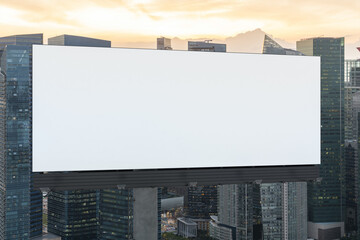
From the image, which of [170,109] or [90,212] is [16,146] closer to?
[90,212]

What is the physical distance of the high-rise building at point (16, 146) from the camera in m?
70.3

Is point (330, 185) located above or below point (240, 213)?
above

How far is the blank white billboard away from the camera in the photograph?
12.4 m


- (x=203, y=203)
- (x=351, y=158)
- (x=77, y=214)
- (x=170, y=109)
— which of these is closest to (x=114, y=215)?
(x=77, y=214)

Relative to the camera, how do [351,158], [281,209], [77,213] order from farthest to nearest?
[351,158] < [281,209] < [77,213]

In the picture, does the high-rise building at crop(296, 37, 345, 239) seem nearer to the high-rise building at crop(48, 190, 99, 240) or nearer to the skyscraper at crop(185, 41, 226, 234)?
the skyscraper at crop(185, 41, 226, 234)

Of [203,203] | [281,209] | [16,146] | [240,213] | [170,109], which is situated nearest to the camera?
[170,109]

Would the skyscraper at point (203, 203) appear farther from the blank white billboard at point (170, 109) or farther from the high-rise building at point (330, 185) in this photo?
the blank white billboard at point (170, 109)

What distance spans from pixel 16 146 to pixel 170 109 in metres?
61.6

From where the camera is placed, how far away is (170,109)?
1309 cm

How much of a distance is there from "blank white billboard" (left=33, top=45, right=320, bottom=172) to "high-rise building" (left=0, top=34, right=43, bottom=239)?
197 ft

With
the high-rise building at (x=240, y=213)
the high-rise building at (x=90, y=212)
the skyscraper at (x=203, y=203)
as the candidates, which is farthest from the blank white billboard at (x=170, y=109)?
the skyscraper at (x=203, y=203)

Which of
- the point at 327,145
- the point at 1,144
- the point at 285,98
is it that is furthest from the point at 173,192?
the point at 285,98

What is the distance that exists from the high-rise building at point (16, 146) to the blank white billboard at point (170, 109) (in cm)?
6007
